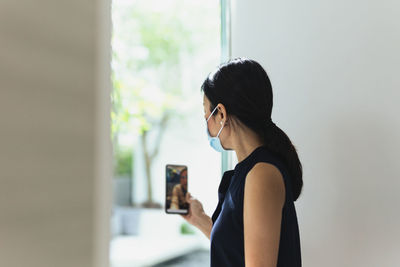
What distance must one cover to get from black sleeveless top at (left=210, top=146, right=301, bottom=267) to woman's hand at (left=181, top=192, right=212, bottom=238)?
0.25m

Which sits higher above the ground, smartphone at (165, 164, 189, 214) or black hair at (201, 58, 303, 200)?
black hair at (201, 58, 303, 200)

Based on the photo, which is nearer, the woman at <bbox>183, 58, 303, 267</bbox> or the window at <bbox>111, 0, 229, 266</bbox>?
the woman at <bbox>183, 58, 303, 267</bbox>

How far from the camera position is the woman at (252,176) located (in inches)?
43.3

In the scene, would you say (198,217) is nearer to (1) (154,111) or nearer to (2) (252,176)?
(2) (252,176)

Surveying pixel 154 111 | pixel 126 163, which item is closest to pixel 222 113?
pixel 154 111

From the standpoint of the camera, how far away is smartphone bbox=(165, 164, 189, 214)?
1.53 m
